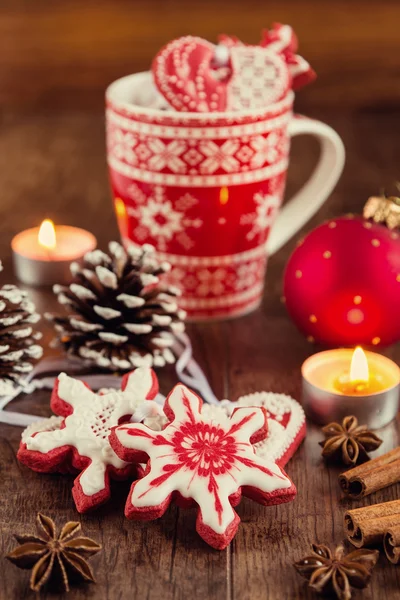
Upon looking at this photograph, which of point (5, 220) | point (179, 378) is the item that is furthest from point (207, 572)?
point (5, 220)

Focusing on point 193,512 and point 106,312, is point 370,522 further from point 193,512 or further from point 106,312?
point 106,312

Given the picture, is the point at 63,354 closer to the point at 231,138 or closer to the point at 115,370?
the point at 115,370

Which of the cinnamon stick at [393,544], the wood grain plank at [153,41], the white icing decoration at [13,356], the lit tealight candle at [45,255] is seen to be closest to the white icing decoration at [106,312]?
the white icing decoration at [13,356]

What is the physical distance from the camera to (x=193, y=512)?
842 mm

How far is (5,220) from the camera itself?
154 centimetres

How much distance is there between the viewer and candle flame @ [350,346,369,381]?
98 centimetres

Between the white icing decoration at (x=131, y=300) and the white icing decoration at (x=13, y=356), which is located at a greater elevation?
the white icing decoration at (x=131, y=300)

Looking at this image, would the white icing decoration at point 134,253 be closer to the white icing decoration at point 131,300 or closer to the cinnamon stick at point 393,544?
the white icing decoration at point 131,300

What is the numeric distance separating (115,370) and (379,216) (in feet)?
1.26

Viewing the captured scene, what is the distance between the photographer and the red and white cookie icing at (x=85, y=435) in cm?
84

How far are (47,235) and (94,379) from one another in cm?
29

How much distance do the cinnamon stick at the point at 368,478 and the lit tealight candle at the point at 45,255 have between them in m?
0.53

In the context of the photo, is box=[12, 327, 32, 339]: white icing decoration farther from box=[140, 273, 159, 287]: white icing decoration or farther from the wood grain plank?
the wood grain plank

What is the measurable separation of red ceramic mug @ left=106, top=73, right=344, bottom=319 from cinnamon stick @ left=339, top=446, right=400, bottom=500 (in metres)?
0.41
